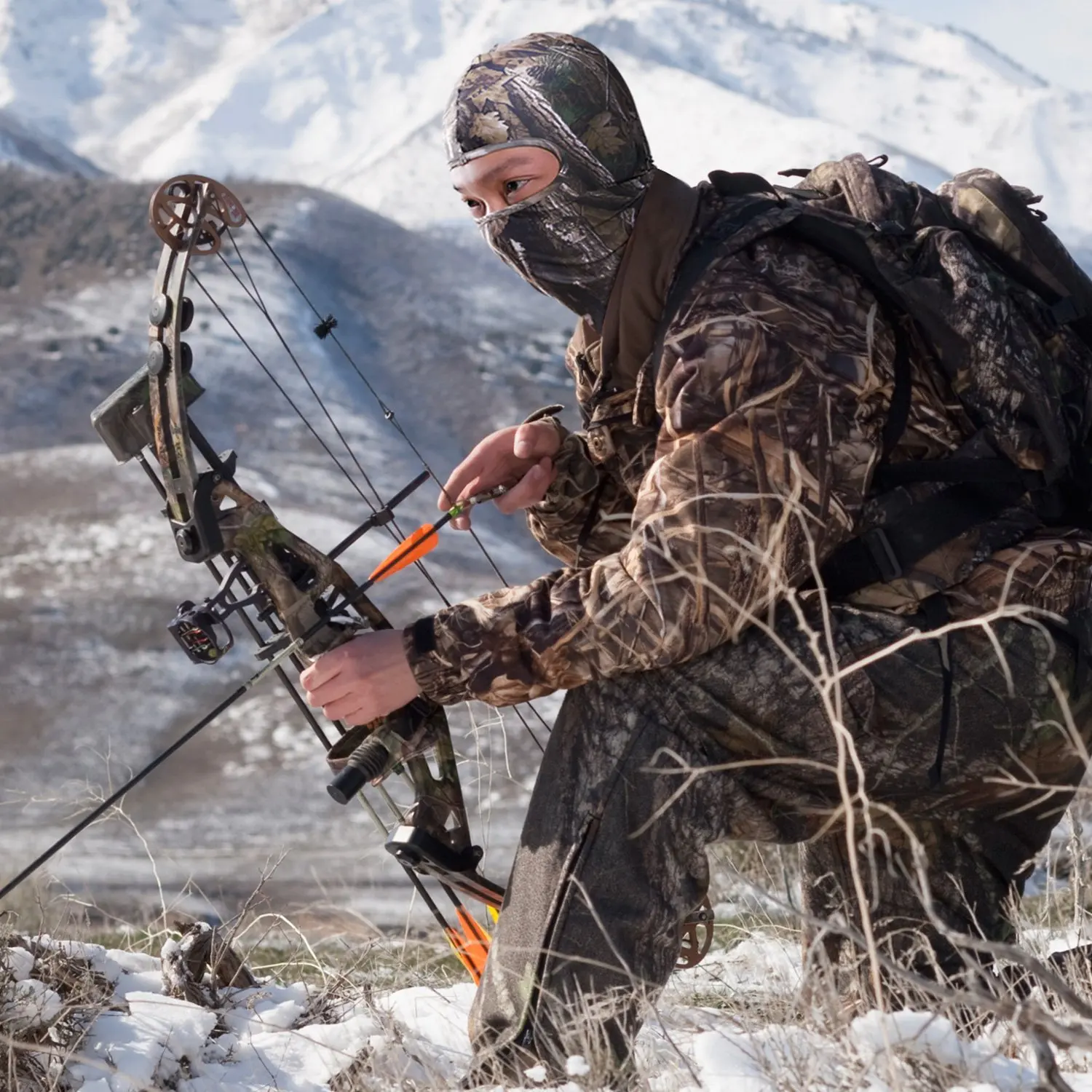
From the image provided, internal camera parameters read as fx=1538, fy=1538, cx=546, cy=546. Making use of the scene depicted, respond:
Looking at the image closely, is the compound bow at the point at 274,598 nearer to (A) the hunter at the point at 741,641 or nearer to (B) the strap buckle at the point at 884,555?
(A) the hunter at the point at 741,641

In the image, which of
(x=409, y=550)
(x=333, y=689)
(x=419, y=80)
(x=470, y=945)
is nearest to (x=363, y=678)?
(x=333, y=689)


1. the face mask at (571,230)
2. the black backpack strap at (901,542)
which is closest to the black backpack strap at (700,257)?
the face mask at (571,230)

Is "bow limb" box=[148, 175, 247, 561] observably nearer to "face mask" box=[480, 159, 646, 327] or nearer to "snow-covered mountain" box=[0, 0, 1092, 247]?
"face mask" box=[480, 159, 646, 327]

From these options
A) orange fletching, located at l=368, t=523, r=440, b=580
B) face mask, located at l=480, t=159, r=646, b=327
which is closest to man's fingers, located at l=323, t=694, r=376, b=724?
orange fletching, located at l=368, t=523, r=440, b=580

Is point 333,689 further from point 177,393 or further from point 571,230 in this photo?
point 571,230

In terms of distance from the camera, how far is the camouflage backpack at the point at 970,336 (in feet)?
8.52

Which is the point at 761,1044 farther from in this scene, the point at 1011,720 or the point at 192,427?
the point at 192,427

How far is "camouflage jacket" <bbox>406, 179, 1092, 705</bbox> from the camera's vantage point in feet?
7.88

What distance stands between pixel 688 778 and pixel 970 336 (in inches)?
34.7

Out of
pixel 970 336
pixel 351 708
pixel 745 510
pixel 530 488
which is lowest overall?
pixel 351 708

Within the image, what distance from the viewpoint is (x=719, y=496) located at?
2316 millimetres

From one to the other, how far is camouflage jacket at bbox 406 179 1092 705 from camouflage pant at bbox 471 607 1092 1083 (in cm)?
7

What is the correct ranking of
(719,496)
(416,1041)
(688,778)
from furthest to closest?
(416,1041), (688,778), (719,496)

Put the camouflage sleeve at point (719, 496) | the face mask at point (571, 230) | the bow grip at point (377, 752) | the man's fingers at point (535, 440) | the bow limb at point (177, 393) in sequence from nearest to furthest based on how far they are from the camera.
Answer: the camouflage sleeve at point (719, 496) < the bow grip at point (377, 752) < the face mask at point (571, 230) < the bow limb at point (177, 393) < the man's fingers at point (535, 440)
